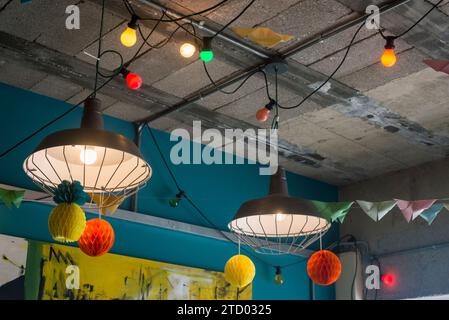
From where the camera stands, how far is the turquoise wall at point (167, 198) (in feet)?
16.5

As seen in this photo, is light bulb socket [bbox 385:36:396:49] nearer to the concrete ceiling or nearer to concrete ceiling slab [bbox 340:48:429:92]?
the concrete ceiling

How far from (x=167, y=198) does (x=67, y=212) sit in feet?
9.11

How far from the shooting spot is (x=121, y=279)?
5.27 meters

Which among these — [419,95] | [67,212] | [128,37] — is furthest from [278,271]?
[67,212]

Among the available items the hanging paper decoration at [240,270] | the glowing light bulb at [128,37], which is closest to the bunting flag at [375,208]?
the hanging paper decoration at [240,270]

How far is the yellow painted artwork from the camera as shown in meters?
4.96

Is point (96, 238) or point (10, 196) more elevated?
point (10, 196)

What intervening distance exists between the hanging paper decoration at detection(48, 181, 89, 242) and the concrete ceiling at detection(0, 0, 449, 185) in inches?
58.5

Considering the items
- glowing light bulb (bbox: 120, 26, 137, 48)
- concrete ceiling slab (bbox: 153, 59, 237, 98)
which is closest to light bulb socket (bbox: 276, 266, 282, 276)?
concrete ceiling slab (bbox: 153, 59, 237, 98)

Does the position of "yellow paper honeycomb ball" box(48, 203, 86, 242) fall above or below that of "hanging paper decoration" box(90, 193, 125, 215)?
below

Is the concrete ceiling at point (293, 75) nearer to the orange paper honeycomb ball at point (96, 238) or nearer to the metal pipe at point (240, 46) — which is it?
the metal pipe at point (240, 46)

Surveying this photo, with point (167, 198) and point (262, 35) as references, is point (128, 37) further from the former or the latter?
point (167, 198)

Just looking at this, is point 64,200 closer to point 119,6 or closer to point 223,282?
point 119,6

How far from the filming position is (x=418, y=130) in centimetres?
584
